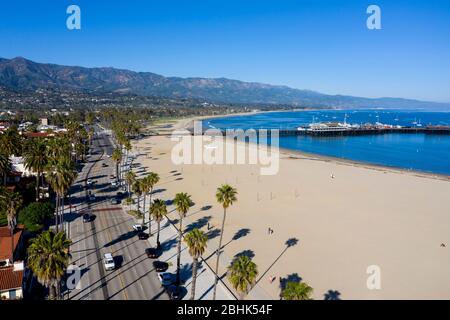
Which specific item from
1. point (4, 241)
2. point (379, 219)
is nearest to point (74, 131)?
point (4, 241)

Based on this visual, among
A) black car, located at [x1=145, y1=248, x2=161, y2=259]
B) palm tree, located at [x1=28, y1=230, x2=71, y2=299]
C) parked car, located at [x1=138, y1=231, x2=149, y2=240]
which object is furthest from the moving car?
palm tree, located at [x1=28, y1=230, x2=71, y2=299]

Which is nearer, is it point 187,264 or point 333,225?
point 187,264

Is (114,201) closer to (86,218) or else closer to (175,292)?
(86,218)

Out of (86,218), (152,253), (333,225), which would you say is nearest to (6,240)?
(86,218)

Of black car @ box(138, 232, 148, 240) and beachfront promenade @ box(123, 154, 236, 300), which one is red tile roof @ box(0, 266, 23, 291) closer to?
beachfront promenade @ box(123, 154, 236, 300)
